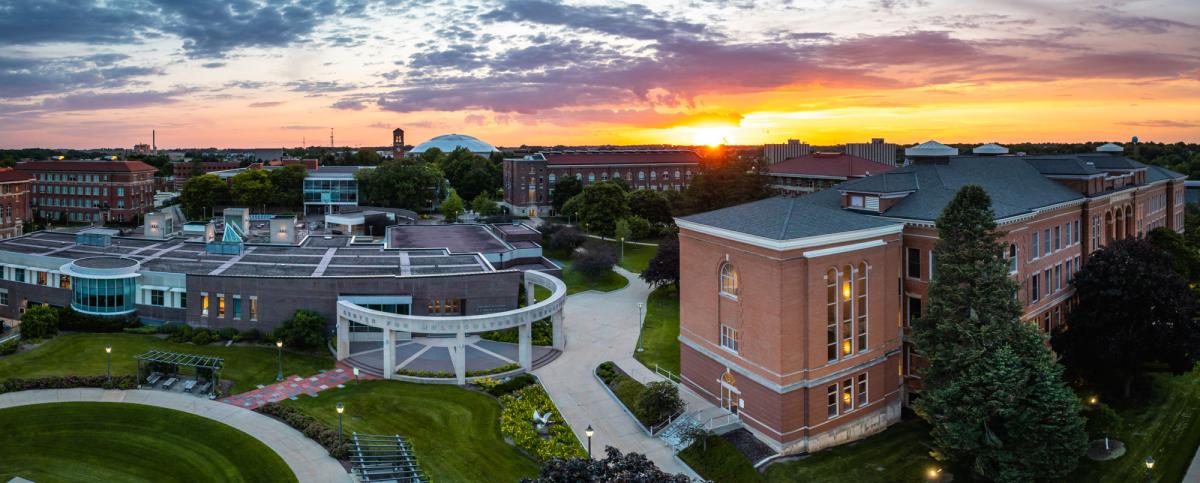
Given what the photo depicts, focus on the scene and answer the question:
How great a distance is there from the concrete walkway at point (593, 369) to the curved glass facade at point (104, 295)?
97.1 feet

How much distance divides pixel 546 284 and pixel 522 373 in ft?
37.4

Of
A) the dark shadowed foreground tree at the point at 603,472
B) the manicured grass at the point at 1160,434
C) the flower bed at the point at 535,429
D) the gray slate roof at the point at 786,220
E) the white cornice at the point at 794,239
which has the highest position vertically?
the gray slate roof at the point at 786,220

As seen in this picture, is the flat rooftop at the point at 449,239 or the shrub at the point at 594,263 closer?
the flat rooftop at the point at 449,239

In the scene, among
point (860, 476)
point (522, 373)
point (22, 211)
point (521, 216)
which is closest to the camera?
point (860, 476)

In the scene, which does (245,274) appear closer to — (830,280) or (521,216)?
(830,280)

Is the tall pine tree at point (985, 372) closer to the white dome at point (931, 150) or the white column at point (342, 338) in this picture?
the white dome at point (931, 150)

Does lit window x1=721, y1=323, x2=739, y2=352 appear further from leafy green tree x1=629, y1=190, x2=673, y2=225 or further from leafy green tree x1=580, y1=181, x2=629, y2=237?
leafy green tree x1=629, y1=190, x2=673, y2=225

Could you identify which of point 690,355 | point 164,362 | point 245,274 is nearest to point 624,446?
point 690,355

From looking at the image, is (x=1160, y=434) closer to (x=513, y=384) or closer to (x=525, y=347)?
(x=513, y=384)

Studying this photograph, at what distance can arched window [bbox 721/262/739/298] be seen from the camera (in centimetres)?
3231

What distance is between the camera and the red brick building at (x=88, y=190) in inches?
4483

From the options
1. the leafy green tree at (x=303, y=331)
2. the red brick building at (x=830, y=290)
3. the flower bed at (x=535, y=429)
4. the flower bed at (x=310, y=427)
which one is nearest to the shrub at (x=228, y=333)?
the leafy green tree at (x=303, y=331)

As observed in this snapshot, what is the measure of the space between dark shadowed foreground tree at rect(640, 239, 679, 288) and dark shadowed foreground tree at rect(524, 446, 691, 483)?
41.3 m

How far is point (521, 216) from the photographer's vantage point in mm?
118438
